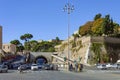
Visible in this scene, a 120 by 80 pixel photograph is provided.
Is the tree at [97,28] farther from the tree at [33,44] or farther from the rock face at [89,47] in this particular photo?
the tree at [33,44]

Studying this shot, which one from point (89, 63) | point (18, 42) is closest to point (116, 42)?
point (89, 63)

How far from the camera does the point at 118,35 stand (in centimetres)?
10300

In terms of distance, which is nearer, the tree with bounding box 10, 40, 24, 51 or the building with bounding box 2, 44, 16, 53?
the building with bounding box 2, 44, 16, 53

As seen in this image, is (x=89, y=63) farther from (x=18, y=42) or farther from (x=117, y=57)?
(x=18, y=42)

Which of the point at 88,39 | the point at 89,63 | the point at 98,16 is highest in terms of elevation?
the point at 98,16

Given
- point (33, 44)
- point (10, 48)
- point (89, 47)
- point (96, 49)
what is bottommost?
point (96, 49)

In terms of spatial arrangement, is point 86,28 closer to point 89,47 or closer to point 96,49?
point 96,49

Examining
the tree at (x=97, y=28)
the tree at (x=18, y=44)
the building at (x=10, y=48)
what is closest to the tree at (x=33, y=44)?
the tree at (x=18, y=44)

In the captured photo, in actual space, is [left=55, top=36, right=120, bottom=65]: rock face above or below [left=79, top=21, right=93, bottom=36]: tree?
below

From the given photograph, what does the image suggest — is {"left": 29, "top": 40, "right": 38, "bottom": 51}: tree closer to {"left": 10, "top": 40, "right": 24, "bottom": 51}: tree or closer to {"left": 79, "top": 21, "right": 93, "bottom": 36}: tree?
{"left": 10, "top": 40, "right": 24, "bottom": 51}: tree

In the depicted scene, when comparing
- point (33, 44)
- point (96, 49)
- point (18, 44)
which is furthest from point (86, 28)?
point (18, 44)

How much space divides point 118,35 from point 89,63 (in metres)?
15.4

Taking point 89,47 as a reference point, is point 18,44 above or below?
above

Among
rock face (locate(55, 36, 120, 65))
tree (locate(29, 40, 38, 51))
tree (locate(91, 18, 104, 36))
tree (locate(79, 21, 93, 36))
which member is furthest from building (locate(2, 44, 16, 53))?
tree (locate(91, 18, 104, 36))
